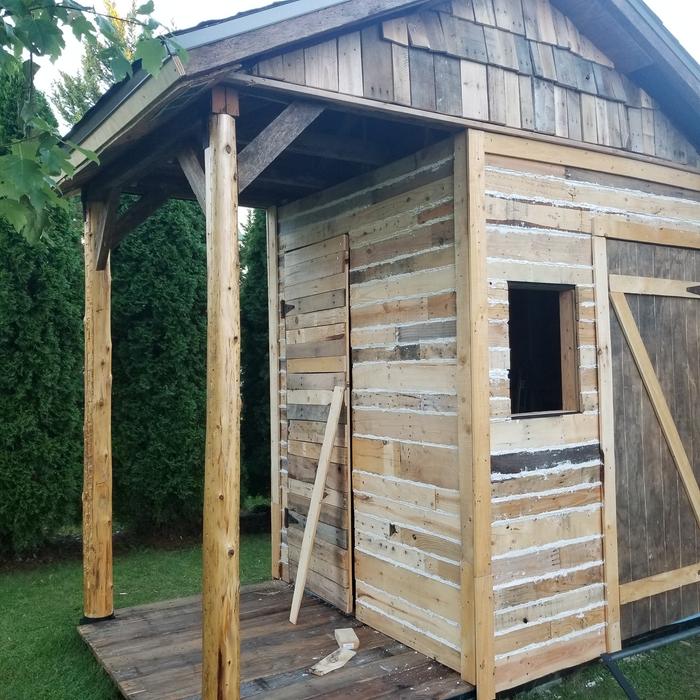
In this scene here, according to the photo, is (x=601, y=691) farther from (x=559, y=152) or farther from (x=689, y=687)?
(x=559, y=152)

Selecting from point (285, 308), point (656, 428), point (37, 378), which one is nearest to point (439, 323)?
point (656, 428)

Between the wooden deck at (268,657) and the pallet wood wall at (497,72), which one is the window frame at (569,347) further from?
the wooden deck at (268,657)

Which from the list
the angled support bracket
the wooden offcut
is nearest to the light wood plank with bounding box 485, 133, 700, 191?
the angled support bracket

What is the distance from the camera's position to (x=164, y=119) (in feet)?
10.9

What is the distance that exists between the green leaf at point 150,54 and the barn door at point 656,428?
300 centimetres

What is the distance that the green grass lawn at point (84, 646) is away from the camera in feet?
12.5

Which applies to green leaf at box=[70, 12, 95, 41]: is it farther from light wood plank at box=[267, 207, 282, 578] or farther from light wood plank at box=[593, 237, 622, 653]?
light wood plank at box=[267, 207, 282, 578]

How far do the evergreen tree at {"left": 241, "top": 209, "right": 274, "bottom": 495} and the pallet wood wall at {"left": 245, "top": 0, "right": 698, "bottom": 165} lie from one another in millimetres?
4334

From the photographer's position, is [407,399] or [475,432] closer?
[475,432]

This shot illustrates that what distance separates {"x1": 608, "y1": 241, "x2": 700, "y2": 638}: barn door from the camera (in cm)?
421

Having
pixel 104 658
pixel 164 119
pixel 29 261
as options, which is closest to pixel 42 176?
pixel 164 119

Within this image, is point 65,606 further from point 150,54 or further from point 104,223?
point 150,54

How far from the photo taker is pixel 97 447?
182 inches

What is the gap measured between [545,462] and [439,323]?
37.6 inches
